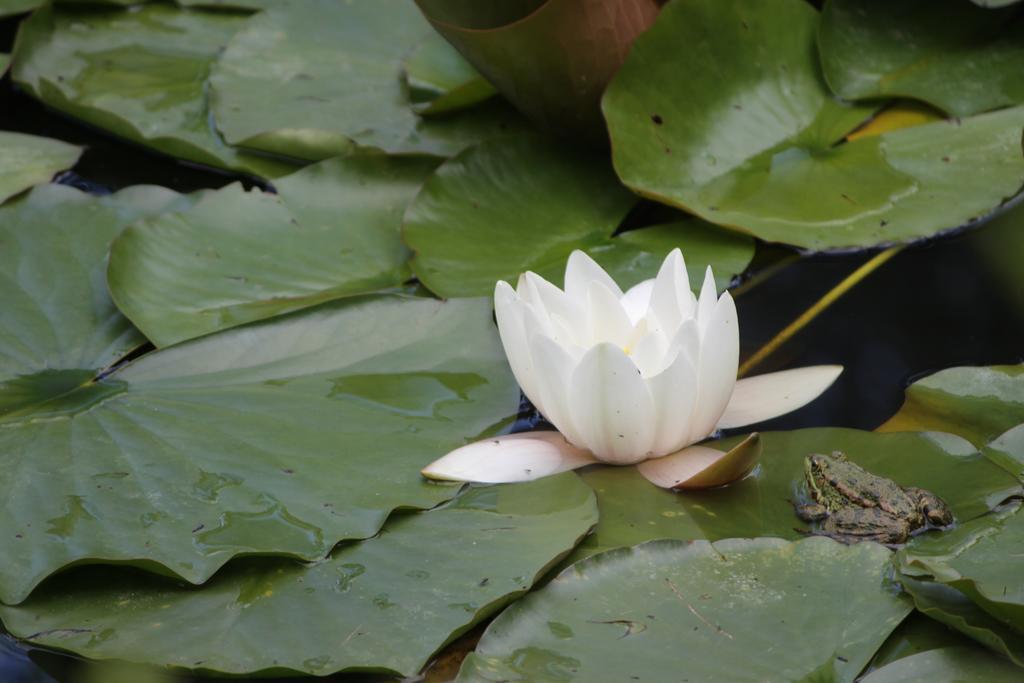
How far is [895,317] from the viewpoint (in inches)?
69.0

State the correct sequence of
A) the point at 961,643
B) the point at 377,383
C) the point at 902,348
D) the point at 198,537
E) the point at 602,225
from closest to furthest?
the point at 961,643 → the point at 198,537 → the point at 377,383 → the point at 902,348 → the point at 602,225

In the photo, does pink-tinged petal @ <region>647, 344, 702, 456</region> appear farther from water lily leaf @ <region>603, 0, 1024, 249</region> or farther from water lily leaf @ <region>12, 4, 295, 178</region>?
water lily leaf @ <region>12, 4, 295, 178</region>

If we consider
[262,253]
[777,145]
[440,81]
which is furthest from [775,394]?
[440,81]

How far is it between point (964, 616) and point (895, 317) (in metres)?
0.71

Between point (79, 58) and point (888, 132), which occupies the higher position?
point (888, 132)

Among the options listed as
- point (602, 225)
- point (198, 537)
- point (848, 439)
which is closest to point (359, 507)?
point (198, 537)

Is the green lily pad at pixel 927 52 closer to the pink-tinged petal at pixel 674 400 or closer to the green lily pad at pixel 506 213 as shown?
the green lily pad at pixel 506 213

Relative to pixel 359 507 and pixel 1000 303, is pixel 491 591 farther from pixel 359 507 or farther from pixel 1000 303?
pixel 1000 303

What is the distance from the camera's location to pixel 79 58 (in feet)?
8.00

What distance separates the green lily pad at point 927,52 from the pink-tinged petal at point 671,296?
0.82 meters

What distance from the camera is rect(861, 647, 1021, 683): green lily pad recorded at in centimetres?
110

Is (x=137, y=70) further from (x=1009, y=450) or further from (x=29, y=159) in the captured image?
(x=1009, y=450)

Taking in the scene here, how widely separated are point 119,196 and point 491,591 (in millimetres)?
1153

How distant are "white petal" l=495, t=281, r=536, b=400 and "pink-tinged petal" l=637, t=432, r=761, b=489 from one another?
207 millimetres
